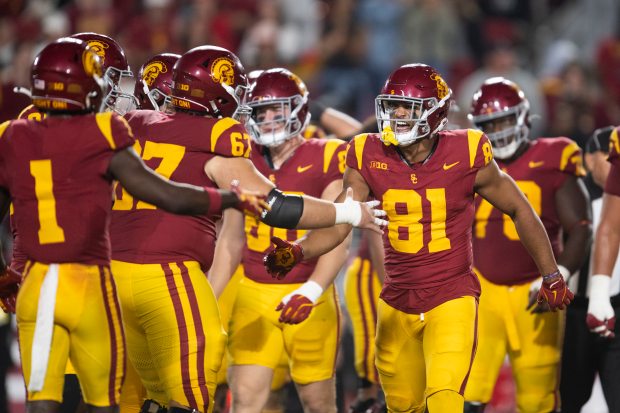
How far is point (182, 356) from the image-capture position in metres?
4.68

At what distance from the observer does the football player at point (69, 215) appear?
164 inches

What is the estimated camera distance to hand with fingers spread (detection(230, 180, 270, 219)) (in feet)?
14.5

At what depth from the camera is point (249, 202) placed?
4.41m

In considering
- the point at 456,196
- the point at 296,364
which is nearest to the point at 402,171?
the point at 456,196

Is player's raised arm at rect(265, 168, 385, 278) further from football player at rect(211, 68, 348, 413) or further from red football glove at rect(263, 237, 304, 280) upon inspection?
football player at rect(211, 68, 348, 413)

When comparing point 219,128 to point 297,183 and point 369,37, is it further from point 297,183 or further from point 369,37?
point 369,37

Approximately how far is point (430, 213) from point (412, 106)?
501 millimetres

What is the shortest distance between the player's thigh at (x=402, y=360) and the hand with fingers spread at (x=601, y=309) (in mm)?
948

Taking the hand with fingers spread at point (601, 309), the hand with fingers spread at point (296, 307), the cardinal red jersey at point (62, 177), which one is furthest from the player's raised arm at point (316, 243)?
the hand with fingers spread at point (601, 309)

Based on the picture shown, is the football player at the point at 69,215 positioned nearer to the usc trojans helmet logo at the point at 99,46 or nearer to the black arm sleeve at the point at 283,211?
the black arm sleeve at the point at 283,211

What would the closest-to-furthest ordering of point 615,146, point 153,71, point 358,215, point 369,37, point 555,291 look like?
point 358,215 → point 555,291 → point 615,146 → point 153,71 → point 369,37

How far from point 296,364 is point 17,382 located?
387 centimetres

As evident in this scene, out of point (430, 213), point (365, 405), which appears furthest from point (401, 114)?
point (365, 405)

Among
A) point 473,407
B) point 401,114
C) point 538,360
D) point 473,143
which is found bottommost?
point 473,407
